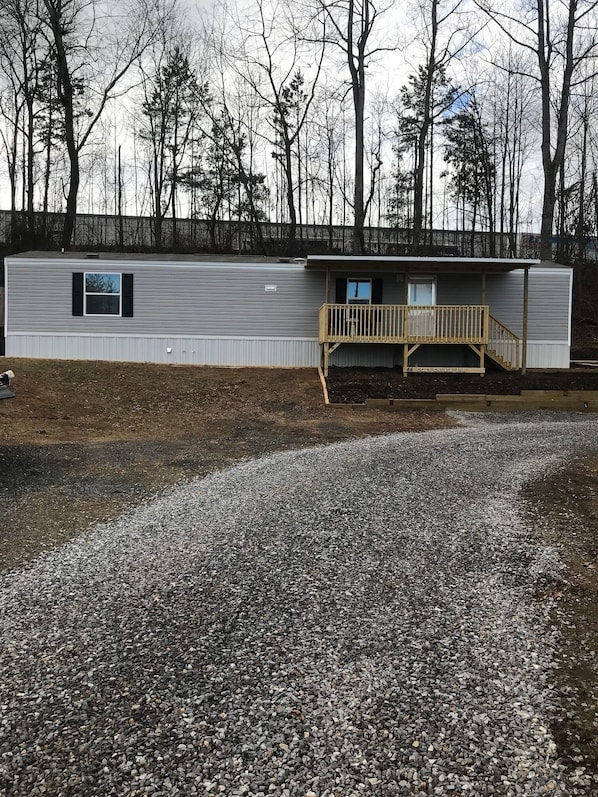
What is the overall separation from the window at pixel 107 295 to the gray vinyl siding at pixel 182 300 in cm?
13

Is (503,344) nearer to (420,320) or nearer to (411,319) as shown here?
(420,320)

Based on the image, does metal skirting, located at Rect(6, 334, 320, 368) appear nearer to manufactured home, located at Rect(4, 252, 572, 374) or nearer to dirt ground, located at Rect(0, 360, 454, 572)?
manufactured home, located at Rect(4, 252, 572, 374)

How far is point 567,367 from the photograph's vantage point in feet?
57.7

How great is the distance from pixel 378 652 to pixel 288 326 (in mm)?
14067

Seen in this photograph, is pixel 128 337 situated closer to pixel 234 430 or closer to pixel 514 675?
pixel 234 430

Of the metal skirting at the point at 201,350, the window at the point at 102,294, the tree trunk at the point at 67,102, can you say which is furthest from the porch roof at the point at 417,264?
the tree trunk at the point at 67,102

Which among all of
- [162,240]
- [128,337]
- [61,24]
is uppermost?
[61,24]

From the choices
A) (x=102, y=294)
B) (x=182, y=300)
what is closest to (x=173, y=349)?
(x=182, y=300)

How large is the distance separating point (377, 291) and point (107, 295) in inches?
Answer: 272

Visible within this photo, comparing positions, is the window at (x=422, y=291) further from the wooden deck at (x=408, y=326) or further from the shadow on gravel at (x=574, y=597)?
the shadow on gravel at (x=574, y=597)

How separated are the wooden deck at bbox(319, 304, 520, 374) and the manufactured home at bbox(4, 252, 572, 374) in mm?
81

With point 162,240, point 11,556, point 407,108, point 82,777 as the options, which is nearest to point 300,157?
point 407,108

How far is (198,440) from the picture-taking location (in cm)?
961

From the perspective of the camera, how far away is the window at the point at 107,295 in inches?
656
